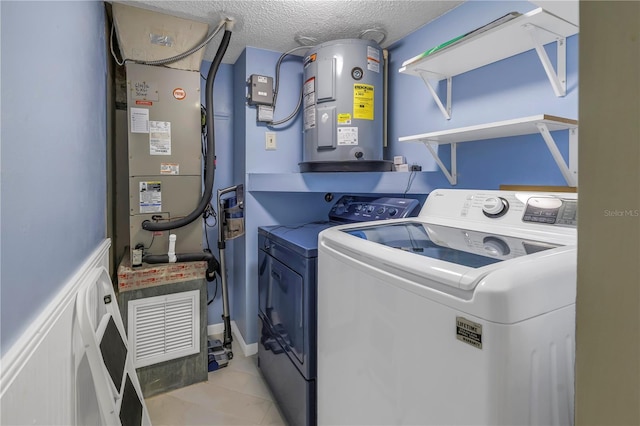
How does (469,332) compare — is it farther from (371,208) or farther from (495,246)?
(371,208)

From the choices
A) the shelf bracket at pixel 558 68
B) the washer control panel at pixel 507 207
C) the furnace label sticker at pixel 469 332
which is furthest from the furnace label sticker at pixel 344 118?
the furnace label sticker at pixel 469 332

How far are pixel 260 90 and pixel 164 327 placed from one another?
5.99ft

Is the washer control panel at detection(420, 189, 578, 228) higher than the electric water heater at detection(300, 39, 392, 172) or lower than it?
lower

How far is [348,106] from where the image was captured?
2.11 m

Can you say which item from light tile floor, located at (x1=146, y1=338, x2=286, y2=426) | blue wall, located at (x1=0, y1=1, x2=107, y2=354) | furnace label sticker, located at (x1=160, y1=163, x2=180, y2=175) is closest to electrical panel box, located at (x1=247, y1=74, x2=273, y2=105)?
furnace label sticker, located at (x1=160, y1=163, x2=180, y2=175)

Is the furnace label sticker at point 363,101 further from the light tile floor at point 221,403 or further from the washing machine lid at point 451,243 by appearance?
the light tile floor at point 221,403

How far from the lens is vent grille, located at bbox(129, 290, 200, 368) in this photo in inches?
78.5

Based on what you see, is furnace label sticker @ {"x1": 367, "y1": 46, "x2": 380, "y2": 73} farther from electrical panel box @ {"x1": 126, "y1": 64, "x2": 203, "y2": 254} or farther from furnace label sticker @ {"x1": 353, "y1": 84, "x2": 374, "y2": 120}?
electrical panel box @ {"x1": 126, "y1": 64, "x2": 203, "y2": 254}

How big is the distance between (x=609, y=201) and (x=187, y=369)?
2.44m

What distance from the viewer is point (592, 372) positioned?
0.33 m

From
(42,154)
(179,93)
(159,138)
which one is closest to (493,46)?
(42,154)

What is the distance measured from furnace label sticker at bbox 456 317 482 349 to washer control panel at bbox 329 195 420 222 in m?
1.13

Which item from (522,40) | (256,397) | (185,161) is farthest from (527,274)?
(185,161)

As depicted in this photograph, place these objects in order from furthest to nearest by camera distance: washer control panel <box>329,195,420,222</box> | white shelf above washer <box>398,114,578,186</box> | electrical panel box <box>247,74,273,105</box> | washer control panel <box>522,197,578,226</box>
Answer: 1. electrical panel box <box>247,74,273,105</box>
2. washer control panel <box>329,195,420,222</box>
3. white shelf above washer <box>398,114,578,186</box>
4. washer control panel <box>522,197,578,226</box>
